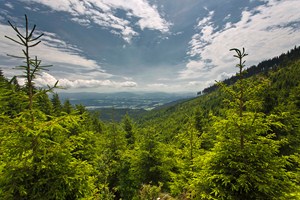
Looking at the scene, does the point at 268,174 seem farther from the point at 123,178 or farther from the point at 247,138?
the point at 123,178

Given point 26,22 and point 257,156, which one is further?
point 257,156

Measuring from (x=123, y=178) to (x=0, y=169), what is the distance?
16049mm

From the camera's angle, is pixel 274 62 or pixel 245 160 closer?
pixel 245 160

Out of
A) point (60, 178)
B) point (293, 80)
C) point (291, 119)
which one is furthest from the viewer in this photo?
point (293, 80)

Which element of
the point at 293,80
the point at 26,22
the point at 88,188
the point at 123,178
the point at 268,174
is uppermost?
the point at 293,80

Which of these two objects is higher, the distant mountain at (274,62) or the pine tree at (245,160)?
the distant mountain at (274,62)

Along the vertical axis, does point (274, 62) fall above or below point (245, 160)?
above

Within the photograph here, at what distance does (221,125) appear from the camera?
330 inches

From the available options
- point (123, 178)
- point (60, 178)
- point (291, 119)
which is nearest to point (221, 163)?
point (60, 178)

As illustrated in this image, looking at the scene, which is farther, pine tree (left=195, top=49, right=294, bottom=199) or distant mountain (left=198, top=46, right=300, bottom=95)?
distant mountain (left=198, top=46, right=300, bottom=95)

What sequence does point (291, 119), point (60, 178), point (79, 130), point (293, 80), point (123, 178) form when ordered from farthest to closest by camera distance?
1. point (293, 80)
2. point (123, 178)
3. point (79, 130)
4. point (291, 119)
5. point (60, 178)

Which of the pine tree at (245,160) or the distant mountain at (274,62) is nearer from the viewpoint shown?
the pine tree at (245,160)

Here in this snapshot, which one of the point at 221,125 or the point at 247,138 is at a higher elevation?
the point at 221,125

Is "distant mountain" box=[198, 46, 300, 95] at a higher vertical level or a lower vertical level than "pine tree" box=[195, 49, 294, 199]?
higher
